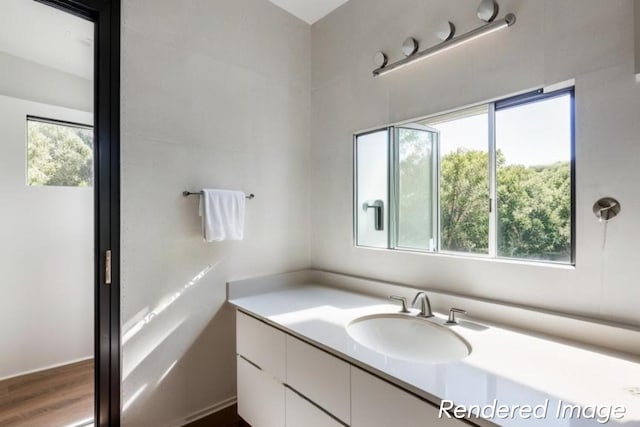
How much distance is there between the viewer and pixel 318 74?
2270 mm

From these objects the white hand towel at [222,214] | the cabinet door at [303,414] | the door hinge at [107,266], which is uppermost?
the white hand towel at [222,214]

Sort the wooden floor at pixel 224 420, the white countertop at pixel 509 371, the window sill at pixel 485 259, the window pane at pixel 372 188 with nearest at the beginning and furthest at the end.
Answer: the white countertop at pixel 509 371 < the window sill at pixel 485 259 < the wooden floor at pixel 224 420 < the window pane at pixel 372 188

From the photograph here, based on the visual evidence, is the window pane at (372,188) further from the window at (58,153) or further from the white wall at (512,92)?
the window at (58,153)

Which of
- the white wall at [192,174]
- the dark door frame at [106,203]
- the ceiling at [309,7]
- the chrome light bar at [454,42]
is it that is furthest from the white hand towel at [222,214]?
the ceiling at [309,7]

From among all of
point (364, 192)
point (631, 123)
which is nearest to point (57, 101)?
point (364, 192)

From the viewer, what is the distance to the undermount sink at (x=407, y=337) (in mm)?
1271

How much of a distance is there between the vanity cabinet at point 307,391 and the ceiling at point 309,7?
2.08 m

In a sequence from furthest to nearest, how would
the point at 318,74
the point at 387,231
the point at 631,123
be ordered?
the point at 318,74 < the point at 387,231 < the point at 631,123

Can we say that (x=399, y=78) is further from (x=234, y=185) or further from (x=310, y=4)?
(x=234, y=185)

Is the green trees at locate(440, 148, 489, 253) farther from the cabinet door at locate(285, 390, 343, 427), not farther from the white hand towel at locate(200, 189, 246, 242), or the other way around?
the white hand towel at locate(200, 189, 246, 242)

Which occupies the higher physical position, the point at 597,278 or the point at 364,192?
the point at 364,192

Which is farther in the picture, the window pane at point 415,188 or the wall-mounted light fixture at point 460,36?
the window pane at point 415,188

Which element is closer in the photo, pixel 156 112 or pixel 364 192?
pixel 156 112

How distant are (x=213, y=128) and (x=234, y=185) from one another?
0.36 m
